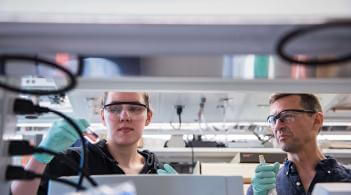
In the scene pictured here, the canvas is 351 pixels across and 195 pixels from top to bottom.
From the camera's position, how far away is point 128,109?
1533mm

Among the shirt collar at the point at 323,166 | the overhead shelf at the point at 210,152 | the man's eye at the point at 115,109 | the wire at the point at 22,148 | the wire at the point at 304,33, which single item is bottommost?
the overhead shelf at the point at 210,152

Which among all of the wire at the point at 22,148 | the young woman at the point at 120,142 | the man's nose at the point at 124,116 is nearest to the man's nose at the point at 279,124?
the young woman at the point at 120,142

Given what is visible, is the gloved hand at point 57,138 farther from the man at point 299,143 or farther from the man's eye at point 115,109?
the man at point 299,143

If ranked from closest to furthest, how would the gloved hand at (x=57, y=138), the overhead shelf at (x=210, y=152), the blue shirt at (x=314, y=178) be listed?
the gloved hand at (x=57, y=138) < the blue shirt at (x=314, y=178) < the overhead shelf at (x=210, y=152)

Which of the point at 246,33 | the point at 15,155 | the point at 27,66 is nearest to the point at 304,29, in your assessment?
the point at 246,33

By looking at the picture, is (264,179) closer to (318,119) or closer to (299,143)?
(299,143)

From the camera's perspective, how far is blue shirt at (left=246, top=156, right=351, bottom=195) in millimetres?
1826

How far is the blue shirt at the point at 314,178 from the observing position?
1826mm

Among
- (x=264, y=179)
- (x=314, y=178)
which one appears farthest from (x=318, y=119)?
(x=264, y=179)

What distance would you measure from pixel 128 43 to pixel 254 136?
105 inches

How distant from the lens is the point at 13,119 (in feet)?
1.92

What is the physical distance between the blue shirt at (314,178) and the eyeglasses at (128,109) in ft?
2.65

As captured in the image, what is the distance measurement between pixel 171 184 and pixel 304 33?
1.49 feet

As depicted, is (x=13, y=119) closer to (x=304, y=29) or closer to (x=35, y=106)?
(x=35, y=106)
